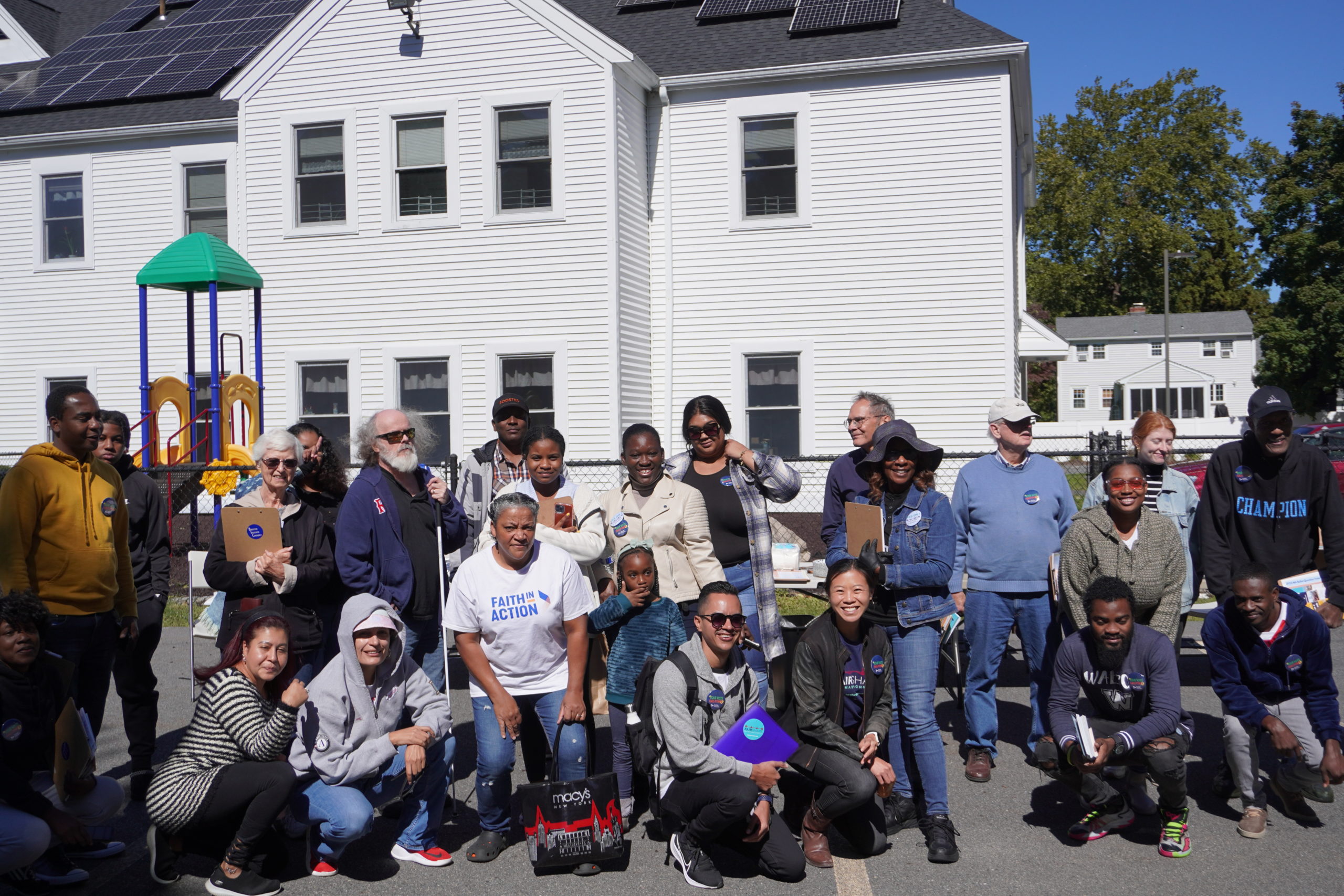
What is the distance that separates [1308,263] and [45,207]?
1614 inches

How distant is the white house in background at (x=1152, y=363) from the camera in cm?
5638

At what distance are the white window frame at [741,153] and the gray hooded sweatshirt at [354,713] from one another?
1125 centimetres

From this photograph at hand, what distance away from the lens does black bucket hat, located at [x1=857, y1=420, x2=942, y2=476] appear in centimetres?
515

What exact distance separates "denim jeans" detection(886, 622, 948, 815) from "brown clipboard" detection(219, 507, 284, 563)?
304cm

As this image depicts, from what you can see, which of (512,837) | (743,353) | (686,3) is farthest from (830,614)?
(686,3)

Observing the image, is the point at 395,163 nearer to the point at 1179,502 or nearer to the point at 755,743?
the point at 1179,502

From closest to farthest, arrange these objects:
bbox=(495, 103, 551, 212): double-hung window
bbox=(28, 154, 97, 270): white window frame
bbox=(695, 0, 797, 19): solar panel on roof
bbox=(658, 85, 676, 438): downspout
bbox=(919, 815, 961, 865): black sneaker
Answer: bbox=(919, 815, 961, 865): black sneaker, bbox=(495, 103, 551, 212): double-hung window, bbox=(658, 85, 676, 438): downspout, bbox=(695, 0, 797, 19): solar panel on roof, bbox=(28, 154, 97, 270): white window frame

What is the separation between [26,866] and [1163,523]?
546 cm

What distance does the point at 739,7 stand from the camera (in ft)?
52.6

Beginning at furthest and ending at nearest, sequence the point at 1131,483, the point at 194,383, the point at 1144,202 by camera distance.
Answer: the point at 1144,202
the point at 194,383
the point at 1131,483

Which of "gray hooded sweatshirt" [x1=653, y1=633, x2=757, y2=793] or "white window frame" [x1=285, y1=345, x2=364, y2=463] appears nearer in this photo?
"gray hooded sweatshirt" [x1=653, y1=633, x2=757, y2=793]

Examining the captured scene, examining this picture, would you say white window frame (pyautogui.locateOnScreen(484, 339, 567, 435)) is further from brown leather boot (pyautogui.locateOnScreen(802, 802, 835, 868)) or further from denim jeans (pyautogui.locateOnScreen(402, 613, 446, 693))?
brown leather boot (pyautogui.locateOnScreen(802, 802, 835, 868))

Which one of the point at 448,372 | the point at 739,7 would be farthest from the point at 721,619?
the point at 739,7

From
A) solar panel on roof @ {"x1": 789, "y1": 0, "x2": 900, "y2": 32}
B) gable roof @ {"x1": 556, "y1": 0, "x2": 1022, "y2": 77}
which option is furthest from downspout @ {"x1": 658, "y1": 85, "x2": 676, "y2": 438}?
solar panel on roof @ {"x1": 789, "y1": 0, "x2": 900, "y2": 32}
